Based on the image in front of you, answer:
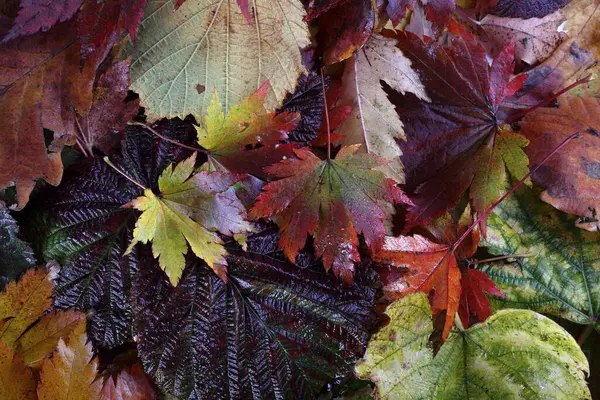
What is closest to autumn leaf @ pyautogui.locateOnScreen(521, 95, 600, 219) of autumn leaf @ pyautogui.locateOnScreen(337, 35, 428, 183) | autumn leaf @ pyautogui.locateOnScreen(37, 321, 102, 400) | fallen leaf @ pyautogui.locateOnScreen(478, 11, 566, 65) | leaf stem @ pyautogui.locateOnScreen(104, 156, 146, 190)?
fallen leaf @ pyautogui.locateOnScreen(478, 11, 566, 65)

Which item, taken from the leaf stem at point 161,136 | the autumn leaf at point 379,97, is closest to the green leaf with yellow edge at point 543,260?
the autumn leaf at point 379,97

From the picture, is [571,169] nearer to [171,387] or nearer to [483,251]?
[483,251]

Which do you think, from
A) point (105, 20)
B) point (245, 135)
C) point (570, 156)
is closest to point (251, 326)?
point (245, 135)

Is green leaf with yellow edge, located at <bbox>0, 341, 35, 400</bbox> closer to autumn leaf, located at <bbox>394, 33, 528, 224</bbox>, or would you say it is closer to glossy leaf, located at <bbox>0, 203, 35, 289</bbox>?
glossy leaf, located at <bbox>0, 203, 35, 289</bbox>

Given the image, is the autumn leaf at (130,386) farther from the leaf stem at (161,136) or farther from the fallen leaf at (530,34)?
the fallen leaf at (530,34)

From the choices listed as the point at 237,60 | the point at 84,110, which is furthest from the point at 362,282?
the point at 84,110
